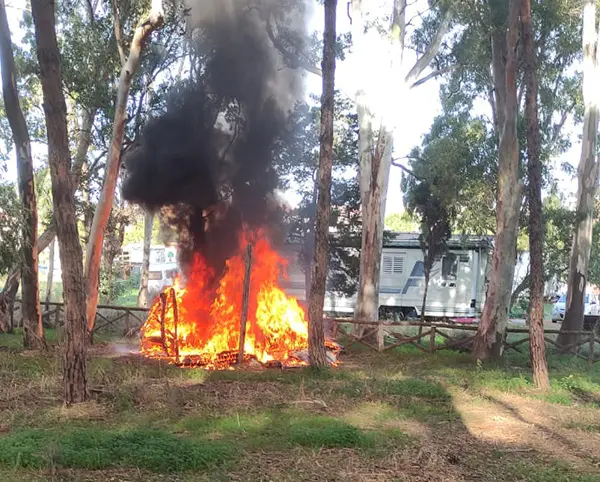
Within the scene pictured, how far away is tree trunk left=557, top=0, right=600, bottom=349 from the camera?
47.9 ft

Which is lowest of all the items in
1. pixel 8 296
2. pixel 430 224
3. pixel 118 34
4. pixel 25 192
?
pixel 8 296

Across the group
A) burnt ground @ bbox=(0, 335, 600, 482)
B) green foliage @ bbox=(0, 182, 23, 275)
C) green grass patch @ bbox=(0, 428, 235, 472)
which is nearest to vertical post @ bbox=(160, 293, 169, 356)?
burnt ground @ bbox=(0, 335, 600, 482)

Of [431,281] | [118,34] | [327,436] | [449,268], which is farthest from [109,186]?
[449,268]

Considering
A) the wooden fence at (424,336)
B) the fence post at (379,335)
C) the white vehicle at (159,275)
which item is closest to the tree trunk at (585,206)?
the wooden fence at (424,336)

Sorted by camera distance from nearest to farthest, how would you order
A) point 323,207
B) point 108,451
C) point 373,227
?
1. point 108,451
2. point 323,207
3. point 373,227

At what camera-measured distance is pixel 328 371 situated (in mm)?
10977

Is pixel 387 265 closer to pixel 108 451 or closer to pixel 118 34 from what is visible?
pixel 118 34

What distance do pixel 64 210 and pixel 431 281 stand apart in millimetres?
17608

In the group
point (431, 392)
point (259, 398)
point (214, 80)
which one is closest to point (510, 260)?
point (431, 392)

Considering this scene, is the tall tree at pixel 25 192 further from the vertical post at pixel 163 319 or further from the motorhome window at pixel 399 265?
the motorhome window at pixel 399 265

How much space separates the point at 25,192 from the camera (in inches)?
498

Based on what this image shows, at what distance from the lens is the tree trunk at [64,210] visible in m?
7.80

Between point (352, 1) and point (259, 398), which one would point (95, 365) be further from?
point (352, 1)

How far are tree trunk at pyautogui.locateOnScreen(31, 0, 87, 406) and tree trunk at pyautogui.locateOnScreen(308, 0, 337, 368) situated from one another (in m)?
4.63
